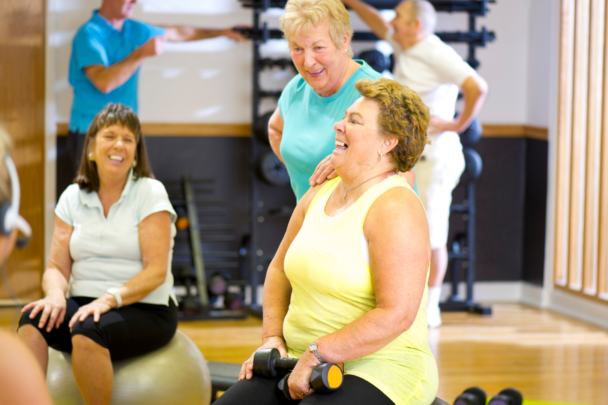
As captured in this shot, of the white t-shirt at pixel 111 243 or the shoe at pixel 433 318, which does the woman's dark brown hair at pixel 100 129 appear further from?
the shoe at pixel 433 318

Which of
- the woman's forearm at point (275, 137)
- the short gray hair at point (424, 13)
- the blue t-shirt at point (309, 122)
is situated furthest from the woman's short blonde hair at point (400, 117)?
the short gray hair at point (424, 13)

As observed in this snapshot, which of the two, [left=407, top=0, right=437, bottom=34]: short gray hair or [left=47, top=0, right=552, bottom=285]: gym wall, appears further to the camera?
[left=47, top=0, right=552, bottom=285]: gym wall

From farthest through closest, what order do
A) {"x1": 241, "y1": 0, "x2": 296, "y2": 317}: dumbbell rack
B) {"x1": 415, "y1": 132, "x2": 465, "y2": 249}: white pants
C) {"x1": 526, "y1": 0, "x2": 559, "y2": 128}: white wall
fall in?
{"x1": 526, "y1": 0, "x2": 559, "y2": 128}: white wall, {"x1": 241, "y1": 0, "x2": 296, "y2": 317}: dumbbell rack, {"x1": 415, "y1": 132, "x2": 465, "y2": 249}: white pants

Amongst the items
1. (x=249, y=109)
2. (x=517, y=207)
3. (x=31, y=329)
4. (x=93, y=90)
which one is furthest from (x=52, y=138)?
(x=517, y=207)

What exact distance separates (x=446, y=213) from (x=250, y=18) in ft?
5.63

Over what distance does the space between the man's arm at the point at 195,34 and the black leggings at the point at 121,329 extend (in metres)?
2.27

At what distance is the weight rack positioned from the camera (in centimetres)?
417

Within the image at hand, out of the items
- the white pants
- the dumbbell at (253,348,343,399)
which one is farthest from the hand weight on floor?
the dumbbell at (253,348,343,399)

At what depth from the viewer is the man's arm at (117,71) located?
3867mm

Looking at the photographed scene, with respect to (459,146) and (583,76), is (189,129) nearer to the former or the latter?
(459,146)

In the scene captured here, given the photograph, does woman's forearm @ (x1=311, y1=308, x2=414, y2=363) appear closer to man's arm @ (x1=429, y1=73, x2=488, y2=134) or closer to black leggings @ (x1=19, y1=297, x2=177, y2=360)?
black leggings @ (x1=19, y1=297, x2=177, y2=360)

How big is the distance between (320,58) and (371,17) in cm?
230

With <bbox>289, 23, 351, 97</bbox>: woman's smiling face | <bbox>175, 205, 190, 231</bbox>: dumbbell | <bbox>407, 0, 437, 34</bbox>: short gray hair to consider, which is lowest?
<bbox>175, 205, 190, 231</bbox>: dumbbell

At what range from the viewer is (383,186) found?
1.69 m
